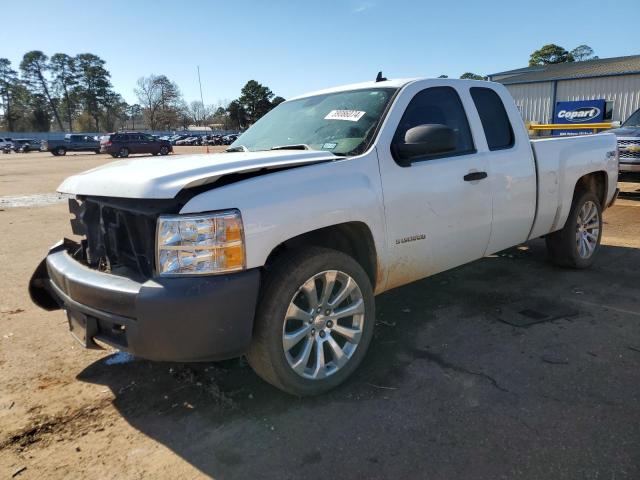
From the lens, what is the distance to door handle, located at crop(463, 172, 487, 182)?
3805mm

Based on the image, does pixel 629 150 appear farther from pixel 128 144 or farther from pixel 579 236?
pixel 128 144

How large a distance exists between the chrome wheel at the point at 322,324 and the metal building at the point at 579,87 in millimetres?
26441

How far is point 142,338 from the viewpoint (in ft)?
8.19

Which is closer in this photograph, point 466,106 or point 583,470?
point 583,470

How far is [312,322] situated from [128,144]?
122 feet

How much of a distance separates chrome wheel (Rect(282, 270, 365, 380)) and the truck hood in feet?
2.36

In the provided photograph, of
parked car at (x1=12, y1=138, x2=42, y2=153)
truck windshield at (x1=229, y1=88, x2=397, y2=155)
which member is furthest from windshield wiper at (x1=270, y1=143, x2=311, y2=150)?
parked car at (x1=12, y1=138, x2=42, y2=153)

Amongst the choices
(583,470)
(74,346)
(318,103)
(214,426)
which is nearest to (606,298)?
(583,470)

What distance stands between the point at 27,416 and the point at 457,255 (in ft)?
10.3

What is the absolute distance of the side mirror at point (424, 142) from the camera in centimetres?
325

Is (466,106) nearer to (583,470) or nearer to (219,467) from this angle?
(583,470)

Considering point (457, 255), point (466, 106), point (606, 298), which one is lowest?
point (606, 298)

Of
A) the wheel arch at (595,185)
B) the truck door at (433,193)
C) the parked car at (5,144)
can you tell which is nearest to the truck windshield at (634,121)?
the wheel arch at (595,185)

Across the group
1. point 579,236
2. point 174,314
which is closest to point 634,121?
point 579,236
